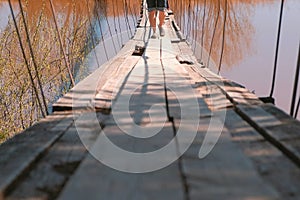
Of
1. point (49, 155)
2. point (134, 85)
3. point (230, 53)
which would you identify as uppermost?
point (49, 155)

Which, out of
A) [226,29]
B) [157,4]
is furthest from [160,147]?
[226,29]

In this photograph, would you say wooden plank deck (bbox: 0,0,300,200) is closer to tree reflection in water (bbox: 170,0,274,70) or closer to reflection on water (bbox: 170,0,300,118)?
reflection on water (bbox: 170,0,300,118)

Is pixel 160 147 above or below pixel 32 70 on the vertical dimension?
above

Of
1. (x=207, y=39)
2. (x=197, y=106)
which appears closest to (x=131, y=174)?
(x=197, y=106)

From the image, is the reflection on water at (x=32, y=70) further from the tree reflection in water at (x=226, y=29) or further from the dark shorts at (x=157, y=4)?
the tree reflection in water at (x=226, y=29)

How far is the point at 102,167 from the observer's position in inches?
33.0

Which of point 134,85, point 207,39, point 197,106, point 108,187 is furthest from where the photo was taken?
point 207,39

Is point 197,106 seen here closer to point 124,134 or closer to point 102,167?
point 124,134

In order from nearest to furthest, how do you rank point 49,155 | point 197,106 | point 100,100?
point 49,155, point 197,106, point 100,100

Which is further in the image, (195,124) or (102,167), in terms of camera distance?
(195,124)

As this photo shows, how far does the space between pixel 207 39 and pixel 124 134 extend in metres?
7.67

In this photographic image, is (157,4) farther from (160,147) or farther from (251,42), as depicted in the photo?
(251,42)

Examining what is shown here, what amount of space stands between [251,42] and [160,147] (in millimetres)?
7334

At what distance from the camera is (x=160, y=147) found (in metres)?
0.95
